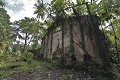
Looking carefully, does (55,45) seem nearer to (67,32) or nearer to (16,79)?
(67,32)

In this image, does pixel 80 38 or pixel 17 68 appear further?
pixel 17 68

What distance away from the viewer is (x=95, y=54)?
12562 mm

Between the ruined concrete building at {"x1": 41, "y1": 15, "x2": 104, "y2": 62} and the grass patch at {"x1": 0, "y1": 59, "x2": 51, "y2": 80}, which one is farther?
the ruined concrete building at {"x1": 41, "y1": 15, "x2": 104, "y2": 62}

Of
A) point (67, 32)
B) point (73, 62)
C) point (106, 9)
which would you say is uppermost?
point (106, 9)

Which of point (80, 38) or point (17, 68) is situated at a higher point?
point (80, 38)

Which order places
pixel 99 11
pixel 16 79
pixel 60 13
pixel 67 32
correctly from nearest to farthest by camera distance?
pixel 16 79
pixel 99 11
pixel 60 13
pixel 67 32

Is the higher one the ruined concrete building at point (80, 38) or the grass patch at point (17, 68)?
the ruined concrete building at point (80, 38)

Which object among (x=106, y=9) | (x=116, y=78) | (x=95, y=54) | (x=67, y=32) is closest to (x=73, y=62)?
(x=95, y=54)

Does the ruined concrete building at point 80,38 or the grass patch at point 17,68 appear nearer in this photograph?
the grass patch at point 17,68

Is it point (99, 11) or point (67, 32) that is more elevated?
point (99, 11)

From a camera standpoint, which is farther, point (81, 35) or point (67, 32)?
point (67, 32)

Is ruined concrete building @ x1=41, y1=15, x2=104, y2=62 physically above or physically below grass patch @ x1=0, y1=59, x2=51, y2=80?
above

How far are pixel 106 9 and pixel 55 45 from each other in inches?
295

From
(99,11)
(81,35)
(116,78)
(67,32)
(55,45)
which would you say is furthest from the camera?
(55,45)
